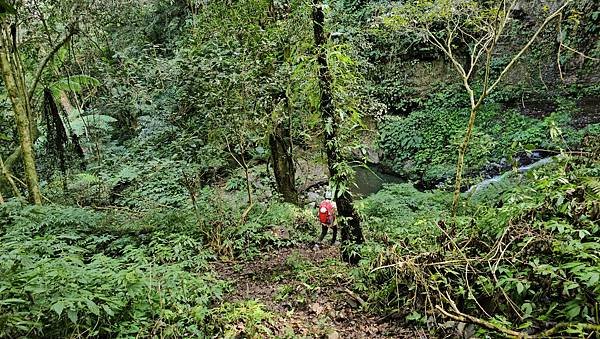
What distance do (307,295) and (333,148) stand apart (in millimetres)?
1737

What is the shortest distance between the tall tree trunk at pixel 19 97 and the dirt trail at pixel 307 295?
3311 mm

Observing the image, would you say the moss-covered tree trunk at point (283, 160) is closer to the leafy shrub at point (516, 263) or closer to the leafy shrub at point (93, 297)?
the leafy shrub at point (93, 297)

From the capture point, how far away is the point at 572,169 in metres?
4.22

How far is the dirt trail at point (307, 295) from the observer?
3.97 metres

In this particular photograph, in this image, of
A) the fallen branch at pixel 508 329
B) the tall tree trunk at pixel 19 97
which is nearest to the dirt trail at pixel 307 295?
the fallen branch at pixel 508 329

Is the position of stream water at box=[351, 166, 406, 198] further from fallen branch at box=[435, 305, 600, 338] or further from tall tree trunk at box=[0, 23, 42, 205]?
fallen branch at box=[435, 305, 600, 338]

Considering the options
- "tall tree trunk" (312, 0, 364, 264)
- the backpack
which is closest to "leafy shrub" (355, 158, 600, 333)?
"tall tree trunk" (312, 0, 364, 264)

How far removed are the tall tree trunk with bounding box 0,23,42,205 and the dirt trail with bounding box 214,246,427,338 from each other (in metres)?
3.31

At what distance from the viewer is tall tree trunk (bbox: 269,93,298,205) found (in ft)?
24.6

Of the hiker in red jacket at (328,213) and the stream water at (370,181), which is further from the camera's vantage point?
the stream water at (370,181)

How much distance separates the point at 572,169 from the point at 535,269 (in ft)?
5.45

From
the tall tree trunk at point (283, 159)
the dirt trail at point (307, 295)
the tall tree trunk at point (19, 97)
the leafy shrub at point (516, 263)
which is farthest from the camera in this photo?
the tall tree trunk at point (283, 159)

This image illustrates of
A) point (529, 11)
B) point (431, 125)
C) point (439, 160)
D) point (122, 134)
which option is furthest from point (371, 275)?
point (529, 11)

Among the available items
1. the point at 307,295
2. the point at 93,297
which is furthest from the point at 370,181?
the point at 93,297
